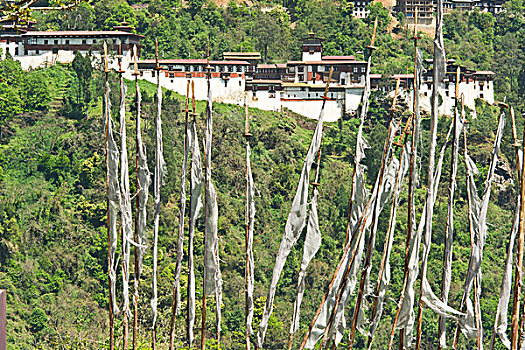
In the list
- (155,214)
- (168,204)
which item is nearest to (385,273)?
(155,214)

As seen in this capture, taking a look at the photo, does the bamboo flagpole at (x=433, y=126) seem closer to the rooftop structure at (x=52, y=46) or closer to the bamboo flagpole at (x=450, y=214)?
the bamboo flagpole at (x=450, y=214)

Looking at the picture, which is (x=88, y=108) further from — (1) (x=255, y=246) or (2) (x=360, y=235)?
(2) (x=360, y=235)

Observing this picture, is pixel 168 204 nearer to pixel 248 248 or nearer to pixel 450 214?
pixel 248 248

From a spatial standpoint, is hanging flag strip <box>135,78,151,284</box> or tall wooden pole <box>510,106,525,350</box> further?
hanging flag strip <box>135,78,151,284</box>

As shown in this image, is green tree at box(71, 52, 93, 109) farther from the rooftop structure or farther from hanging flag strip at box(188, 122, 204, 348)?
hanging flag strip at box(188, 122, 204, 348)

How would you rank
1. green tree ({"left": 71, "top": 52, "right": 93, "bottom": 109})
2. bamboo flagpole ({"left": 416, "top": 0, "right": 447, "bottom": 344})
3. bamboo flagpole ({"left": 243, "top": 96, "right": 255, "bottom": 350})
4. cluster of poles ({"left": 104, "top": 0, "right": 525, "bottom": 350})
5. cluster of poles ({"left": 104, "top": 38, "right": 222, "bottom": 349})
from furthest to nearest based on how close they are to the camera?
1. green tree ({"left": 71, "top": 52, "right": 93, "bottom": 109})
2. cluster of poles ({"left": 104, "top": 38, "right": 222, "bottom": 349})
3. bamboo flagpole ({"left": 243, "top": 96, "right": 255, "bottom": 350})
4. cluster of poles ({"left": 104, "top": 0, "right": 525, "bottom": 350})
5. bamboo flagpole ({"left": 416, "top": 0, "right": 447, "bottom": 344})

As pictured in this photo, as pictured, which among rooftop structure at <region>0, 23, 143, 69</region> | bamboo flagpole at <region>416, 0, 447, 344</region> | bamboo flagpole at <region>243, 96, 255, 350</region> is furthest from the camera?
rooftop structure at <region>0, 23, 143, 69</region>

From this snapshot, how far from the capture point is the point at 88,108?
49.5m

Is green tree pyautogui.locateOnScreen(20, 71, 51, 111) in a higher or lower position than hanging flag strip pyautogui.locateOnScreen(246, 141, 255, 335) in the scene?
lower

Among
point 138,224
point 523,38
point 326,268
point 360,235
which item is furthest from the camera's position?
point 523,38

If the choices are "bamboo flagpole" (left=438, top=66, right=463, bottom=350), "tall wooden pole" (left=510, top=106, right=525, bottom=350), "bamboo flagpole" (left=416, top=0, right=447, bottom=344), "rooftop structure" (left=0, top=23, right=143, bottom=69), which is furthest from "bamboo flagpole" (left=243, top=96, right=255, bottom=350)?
"rooftop structure" (left=0, top=23, right=143, bottom=69)

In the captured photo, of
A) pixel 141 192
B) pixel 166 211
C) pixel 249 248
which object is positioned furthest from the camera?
pixel 166 211

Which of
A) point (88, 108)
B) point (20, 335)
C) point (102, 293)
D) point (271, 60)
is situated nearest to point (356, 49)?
point (271, 60)

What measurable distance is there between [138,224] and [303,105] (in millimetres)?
40875
